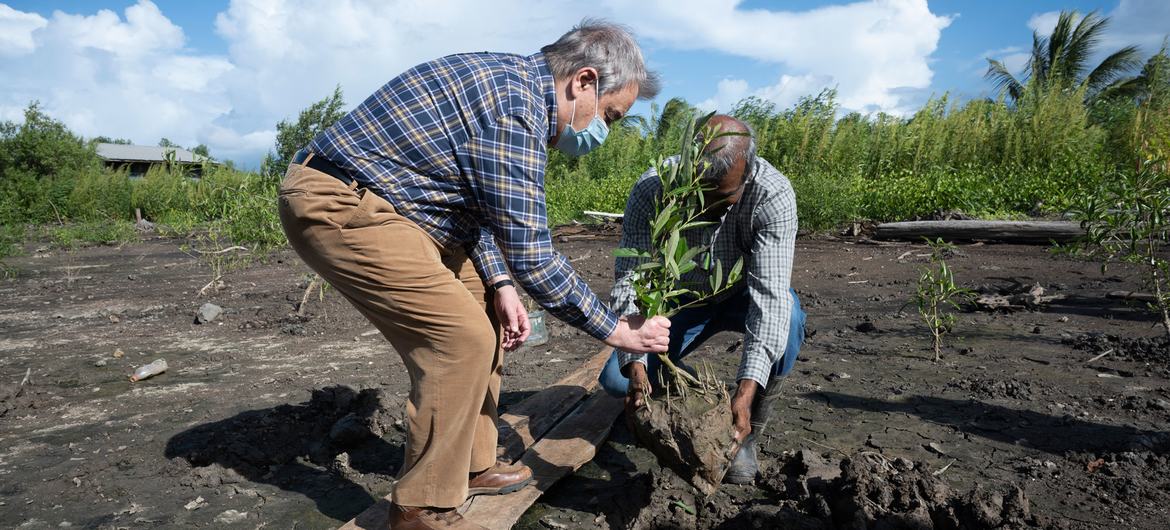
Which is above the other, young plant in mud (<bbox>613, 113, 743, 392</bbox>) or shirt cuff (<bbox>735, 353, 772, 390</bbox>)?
young plant in mud (<bbox>613, 113, 743, 392</bbox>)

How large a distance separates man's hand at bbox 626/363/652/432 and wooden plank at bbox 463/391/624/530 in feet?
1.44

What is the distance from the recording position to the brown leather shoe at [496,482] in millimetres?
2736

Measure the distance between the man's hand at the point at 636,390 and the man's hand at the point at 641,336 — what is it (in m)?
0.36

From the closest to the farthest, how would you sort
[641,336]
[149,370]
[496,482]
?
[641,336], [496,482], [149,370]

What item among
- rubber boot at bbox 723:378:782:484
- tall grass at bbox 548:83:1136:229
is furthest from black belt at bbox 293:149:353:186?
tall grass at bbox 548:83:1136:229

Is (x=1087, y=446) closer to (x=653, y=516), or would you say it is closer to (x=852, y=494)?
(x=852, y=494)

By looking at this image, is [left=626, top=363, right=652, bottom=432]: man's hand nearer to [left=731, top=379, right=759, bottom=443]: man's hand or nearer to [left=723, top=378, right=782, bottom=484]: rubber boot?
[left=731, top=379, right=759, bottom=443]: man's hand

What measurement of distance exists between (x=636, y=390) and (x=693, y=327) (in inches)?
25.2

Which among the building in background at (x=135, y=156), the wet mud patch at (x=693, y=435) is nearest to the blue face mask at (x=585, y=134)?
the wet mud patch at (x=693, y=435)

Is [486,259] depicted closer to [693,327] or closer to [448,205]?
[448,205]

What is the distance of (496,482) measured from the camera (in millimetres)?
2744

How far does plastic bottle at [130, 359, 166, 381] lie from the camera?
15.5ft

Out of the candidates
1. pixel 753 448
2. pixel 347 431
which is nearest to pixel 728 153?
pixel 753 448

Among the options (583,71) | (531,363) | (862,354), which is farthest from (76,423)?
(862,354)
